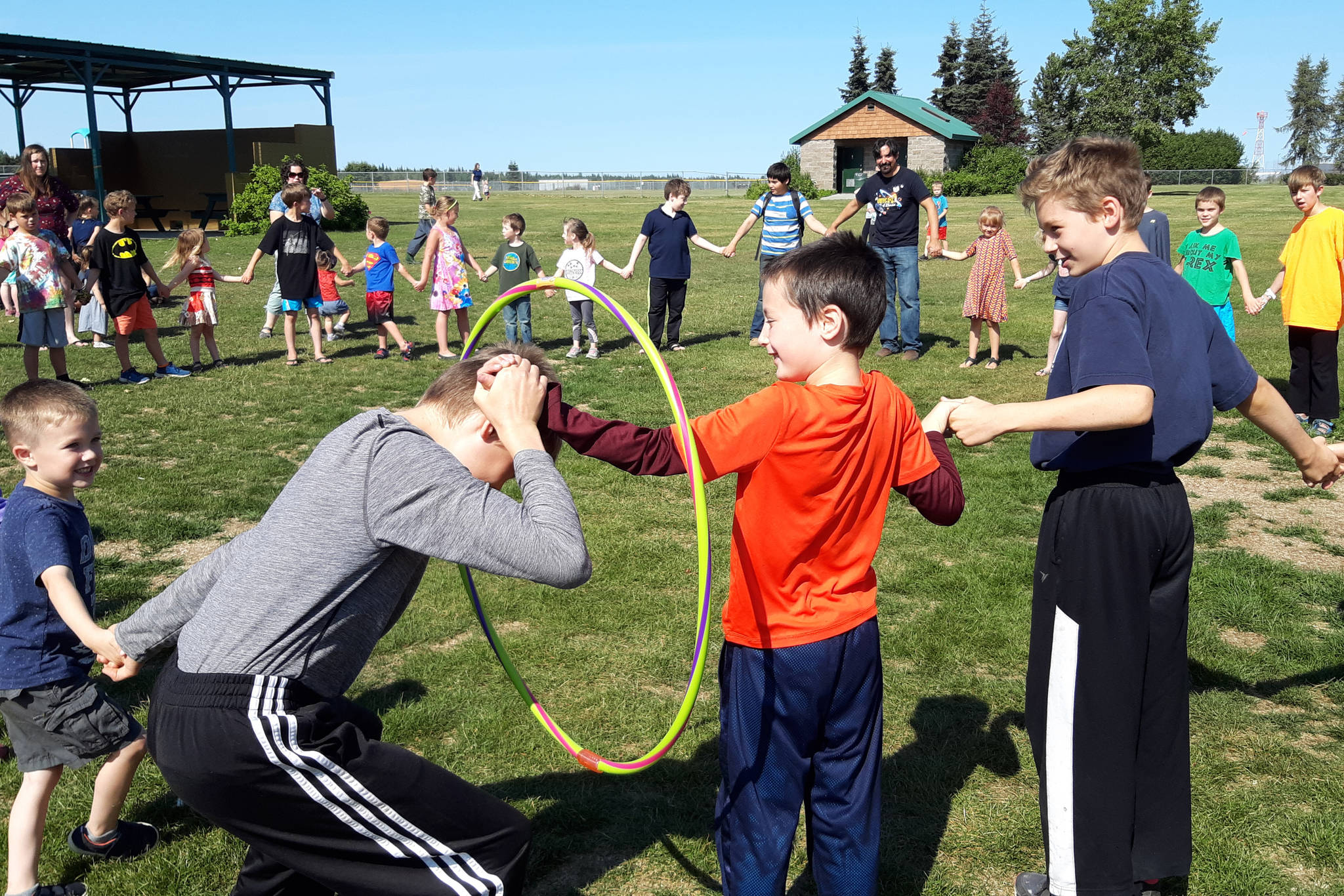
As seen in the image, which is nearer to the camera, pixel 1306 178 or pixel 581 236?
pixel 1306 178

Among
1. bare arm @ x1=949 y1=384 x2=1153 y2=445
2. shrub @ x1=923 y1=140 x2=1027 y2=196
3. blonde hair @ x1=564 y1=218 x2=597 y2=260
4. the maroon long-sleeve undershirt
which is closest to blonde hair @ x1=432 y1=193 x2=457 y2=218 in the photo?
blonde hair @ x1=564 y1=218 x2=597 y2=260

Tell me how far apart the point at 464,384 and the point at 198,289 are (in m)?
11.5

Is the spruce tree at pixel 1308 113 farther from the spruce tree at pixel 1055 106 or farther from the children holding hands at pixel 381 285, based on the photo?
the children holding hands at pixel 381 285

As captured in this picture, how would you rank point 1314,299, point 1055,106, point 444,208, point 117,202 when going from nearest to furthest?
point 1314,299
point 117,202
point 444,208
point 1055,106

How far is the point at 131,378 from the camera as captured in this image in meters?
12.2

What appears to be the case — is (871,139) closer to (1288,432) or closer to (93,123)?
(93,123)

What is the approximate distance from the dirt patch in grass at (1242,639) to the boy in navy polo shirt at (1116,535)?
267 centimetres

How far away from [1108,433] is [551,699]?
3033mm

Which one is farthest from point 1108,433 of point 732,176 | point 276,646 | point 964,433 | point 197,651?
point 732,176

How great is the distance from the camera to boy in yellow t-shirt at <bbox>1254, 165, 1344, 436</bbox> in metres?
9.21

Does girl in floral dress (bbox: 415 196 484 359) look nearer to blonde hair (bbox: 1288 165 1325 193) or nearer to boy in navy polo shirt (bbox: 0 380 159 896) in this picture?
blonde hair (bbox: 1288 165 1325 193)

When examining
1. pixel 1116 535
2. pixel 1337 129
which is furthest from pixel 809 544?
pixel 1337 129

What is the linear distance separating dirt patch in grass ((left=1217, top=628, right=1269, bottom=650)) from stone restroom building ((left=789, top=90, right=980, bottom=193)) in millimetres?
57499

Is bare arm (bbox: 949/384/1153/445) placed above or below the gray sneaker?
above
